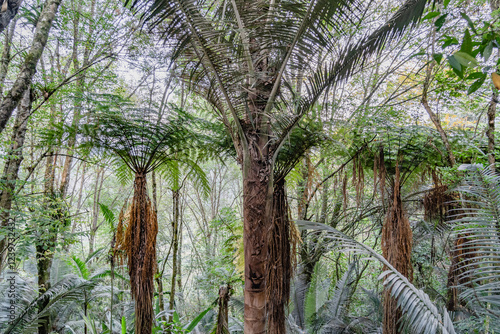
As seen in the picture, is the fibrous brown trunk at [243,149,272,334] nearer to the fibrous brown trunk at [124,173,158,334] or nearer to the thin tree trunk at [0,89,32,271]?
the fibrous brown trunk at [124,173,158,334]

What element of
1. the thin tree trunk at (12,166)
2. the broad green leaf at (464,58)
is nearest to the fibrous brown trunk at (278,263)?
Answer: the broad green leaf at (464,58)

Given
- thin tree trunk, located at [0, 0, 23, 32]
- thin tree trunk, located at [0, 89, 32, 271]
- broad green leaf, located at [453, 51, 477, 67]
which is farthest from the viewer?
thin tree trunk, located at [0, 89, 32, 271]

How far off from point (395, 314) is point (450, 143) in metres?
1.99

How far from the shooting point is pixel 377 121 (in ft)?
9.55

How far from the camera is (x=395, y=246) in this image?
2.86 meters

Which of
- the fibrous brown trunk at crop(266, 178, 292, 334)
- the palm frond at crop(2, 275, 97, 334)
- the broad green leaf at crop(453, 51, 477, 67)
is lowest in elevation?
the palm frond at crop(2, 275, 97, 334)

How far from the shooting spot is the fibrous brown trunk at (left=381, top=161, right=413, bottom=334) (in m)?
2.73

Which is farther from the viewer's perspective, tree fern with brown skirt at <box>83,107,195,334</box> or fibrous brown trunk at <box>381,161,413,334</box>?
fibrous brown trunk at <box>381,161,413,334</box>

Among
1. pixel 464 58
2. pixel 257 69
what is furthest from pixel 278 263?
pixel 464 58

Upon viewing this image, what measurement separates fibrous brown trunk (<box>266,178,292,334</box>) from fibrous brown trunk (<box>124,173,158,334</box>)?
117 centimetres

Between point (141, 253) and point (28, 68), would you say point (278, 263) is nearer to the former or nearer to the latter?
point (141, 253)

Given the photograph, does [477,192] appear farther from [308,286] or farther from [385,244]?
[308,286]

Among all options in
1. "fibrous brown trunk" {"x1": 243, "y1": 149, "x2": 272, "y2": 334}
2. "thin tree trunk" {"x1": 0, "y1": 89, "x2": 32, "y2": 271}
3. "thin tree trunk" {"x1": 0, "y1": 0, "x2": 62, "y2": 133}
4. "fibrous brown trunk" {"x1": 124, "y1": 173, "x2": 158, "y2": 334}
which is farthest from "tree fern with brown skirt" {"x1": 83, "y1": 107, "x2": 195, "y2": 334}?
"fibrous brown trunk" {"x1": 243, "y1": 149, "x2": 272, "y2": 334}

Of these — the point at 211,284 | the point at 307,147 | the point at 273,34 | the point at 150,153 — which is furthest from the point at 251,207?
the point at 211,284
